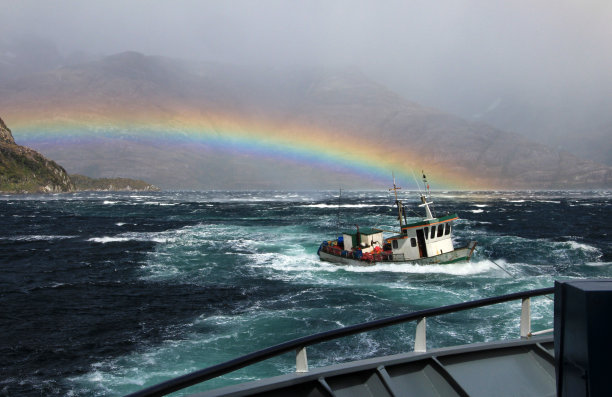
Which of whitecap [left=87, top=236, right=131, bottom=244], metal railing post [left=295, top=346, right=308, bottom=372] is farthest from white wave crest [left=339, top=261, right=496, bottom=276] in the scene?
whitecap [left=87, top=236, right=131, bottom=244]

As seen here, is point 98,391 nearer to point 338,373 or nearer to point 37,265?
point 338,373

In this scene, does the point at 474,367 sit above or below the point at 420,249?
above

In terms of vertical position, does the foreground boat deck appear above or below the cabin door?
above

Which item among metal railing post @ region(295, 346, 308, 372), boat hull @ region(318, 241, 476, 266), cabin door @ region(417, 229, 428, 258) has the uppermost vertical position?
metal railing post @ region(295, 346, 308, 372)

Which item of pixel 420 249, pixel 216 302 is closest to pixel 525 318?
pixel 216 302

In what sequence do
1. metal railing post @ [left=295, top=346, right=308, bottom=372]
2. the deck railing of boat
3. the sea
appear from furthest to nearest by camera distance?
the sea → metal railing post @ [left=295, top=346, right=308, bottom=372] → the deck railing of boat

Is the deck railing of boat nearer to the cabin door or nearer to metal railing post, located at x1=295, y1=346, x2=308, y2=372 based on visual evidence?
metal railing post, located at x1=295, y1=346, x2=308, y2=372

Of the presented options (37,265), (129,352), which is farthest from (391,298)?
(37,265)

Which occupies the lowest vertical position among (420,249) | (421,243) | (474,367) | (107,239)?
(107,239)

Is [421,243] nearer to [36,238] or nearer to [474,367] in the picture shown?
[474,367]

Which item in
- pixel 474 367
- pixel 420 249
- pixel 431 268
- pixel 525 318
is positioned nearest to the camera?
pixel 474 367

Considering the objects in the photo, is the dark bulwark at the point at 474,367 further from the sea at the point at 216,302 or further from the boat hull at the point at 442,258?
the boat hull at the point at 442,258

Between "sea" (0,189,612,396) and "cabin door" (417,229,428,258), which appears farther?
"cabin door" (417,229,428,258)

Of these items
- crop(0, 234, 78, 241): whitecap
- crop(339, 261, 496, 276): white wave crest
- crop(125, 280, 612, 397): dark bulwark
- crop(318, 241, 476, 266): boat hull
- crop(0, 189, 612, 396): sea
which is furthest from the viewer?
crop(0, 234, 78, 241): whitecap
